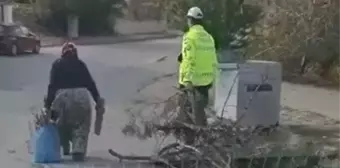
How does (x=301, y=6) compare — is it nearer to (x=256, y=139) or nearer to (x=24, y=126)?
(x=24, y=126)

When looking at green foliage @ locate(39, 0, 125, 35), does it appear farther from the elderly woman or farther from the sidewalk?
the elderly woman

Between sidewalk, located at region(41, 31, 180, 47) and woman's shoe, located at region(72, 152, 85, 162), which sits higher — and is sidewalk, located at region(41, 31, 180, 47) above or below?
below

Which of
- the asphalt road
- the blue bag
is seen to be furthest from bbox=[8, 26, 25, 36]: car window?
the blue bag

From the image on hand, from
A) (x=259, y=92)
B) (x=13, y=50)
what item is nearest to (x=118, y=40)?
(x=13, y=50)

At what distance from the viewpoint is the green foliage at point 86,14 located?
42.4 metres

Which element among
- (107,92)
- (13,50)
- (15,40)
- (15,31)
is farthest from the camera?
(15,31)

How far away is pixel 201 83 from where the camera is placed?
10086 mm

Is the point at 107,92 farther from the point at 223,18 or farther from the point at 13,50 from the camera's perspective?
the point at 13,50

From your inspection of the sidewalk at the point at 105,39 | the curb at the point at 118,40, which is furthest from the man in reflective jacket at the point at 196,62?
the curb at the point at 118,40

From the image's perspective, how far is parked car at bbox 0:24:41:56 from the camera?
31.0 m

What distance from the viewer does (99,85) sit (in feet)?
64.3

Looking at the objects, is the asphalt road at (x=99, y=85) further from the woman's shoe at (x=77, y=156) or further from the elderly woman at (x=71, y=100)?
the elderly woman at (x=71, y=100)

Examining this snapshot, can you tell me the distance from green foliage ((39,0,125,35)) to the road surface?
7.46 metres

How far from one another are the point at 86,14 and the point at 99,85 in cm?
2500
